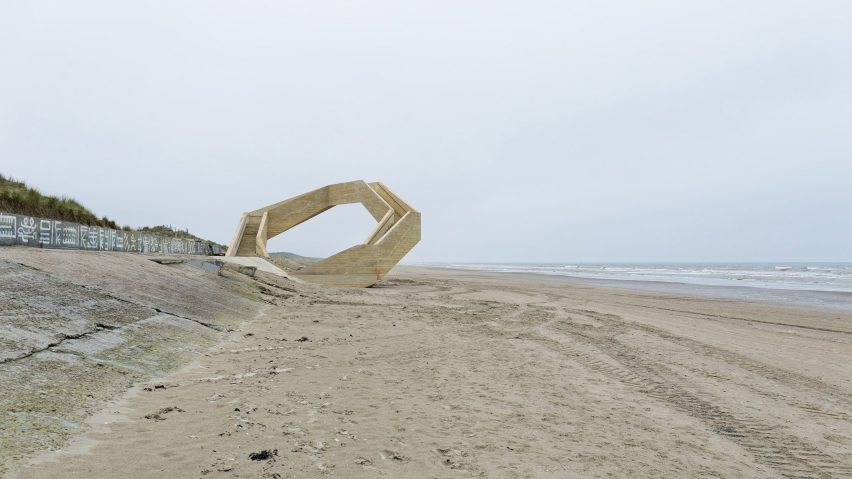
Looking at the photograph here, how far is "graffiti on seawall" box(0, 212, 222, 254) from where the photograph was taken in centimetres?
779

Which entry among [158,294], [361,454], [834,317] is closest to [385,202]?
[158,294]

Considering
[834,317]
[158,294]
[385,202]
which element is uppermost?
[385,202]

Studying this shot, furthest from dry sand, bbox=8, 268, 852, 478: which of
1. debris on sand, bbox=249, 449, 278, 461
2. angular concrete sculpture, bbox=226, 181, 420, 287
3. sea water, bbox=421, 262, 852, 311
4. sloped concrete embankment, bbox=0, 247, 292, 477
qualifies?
sea water, bbox=421, 262, 852, 311

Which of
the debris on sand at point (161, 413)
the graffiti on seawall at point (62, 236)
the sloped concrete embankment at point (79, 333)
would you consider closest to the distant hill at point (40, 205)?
the graffiti on seawall at point (62, 236)

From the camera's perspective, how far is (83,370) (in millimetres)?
3691

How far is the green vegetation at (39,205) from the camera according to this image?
13180mm

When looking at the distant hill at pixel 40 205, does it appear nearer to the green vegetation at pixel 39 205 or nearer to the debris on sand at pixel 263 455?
the green vegetation at pixel 39 205

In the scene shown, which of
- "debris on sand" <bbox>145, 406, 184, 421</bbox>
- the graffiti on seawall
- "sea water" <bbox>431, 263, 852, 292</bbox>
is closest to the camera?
"debris on sand" <bbox>145, 406, 184, 421</bbox>

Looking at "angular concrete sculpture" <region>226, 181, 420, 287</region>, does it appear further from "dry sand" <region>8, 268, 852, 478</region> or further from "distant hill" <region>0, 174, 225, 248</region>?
"dry sand" <region>8, 268, 852, 478</region>

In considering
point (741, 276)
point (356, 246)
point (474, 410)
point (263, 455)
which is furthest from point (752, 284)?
point (263, 455)

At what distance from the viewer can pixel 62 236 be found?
31.7 ft

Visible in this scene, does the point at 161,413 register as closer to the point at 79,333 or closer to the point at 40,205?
the point at 79,333

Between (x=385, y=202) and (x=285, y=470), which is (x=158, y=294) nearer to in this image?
(x=285, y=470)

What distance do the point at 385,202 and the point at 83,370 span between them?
15.7 metres
